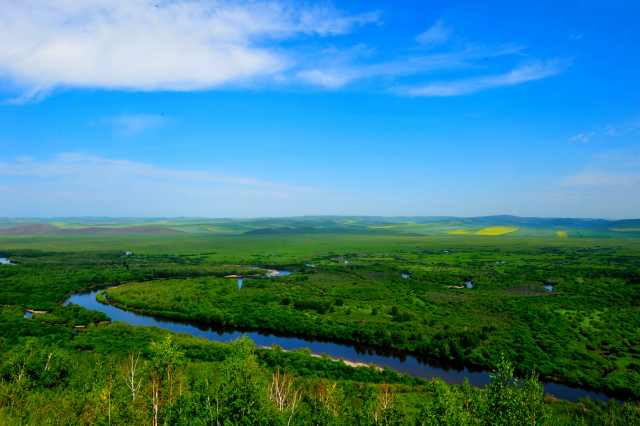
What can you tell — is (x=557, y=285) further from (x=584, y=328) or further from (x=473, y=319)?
(x=473, y=319)

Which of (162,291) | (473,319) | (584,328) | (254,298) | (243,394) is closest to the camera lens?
(243,394)

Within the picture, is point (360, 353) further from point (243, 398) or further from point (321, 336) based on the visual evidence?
point (243, 398)

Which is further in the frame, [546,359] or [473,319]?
[473,319]

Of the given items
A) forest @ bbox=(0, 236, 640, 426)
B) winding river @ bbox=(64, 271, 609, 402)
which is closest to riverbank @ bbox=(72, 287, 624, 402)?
winding river @ bbox=(64, 271, 609, 402)

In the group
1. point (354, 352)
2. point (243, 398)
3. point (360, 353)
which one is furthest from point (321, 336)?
point (243, 398)

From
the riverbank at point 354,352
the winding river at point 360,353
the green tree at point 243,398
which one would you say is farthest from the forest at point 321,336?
the winding river at point 360,353

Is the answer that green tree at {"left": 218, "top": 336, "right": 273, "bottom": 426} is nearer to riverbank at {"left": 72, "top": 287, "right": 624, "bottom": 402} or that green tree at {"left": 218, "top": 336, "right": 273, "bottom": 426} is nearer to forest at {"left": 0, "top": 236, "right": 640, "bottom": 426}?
forest at {"left": 0, "top": 236, "right": 640, "bottom": 426}

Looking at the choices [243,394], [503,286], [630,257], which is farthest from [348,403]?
[630,257]
